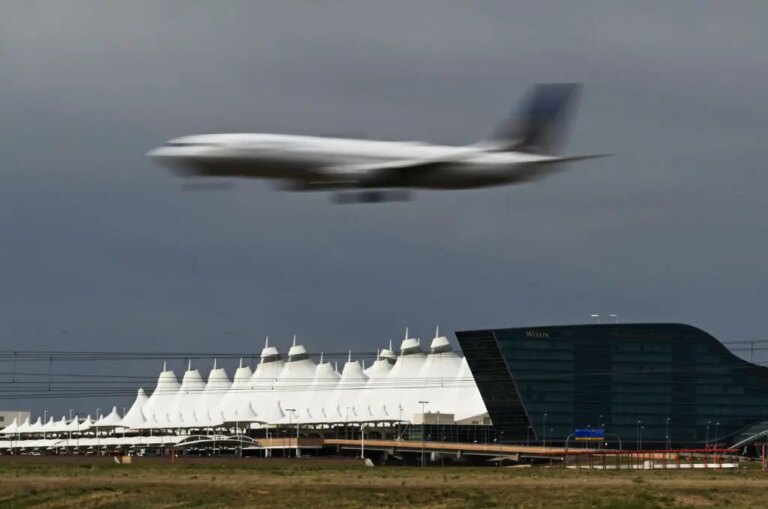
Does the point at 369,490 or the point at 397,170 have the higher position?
the point at 397,170

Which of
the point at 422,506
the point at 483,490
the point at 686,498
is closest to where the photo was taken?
the point at 422,506

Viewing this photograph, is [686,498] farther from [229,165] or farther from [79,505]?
[229,165]

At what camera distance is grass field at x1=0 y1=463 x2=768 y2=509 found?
92750 mm

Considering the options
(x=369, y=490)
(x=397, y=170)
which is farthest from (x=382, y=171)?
(x=369, y=490)

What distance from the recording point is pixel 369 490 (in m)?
101

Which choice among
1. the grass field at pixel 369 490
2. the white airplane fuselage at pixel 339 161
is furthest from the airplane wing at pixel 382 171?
the grass field at pixel 369 490

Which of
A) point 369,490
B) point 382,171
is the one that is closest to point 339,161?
point 382,171

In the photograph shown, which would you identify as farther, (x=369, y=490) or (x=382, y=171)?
(x=369, y=490)

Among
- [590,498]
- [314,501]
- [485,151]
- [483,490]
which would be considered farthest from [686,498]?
[485,151]

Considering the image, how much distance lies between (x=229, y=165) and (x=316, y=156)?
11.0 feet

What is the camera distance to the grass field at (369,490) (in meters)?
92.8

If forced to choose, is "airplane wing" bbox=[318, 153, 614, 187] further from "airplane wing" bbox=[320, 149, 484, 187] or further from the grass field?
the grass field

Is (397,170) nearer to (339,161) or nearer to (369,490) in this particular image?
(339,161)

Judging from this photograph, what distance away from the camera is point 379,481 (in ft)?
387
